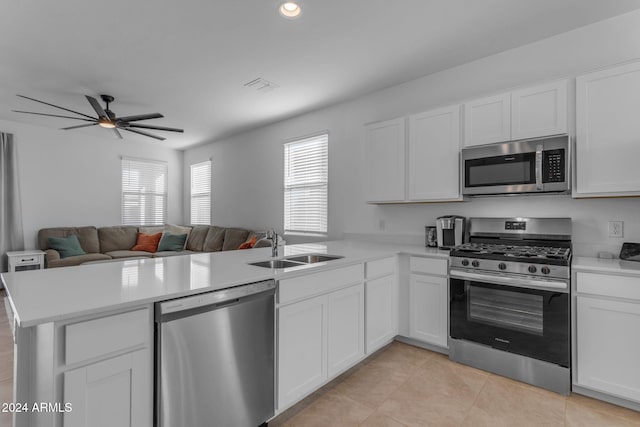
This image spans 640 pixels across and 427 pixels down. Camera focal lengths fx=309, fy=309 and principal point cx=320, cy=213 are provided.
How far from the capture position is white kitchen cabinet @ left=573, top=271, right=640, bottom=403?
1925mm

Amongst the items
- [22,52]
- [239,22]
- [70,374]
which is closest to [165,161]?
[22,52]

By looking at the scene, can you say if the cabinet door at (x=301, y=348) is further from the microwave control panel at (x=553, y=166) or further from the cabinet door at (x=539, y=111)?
the cabinet door at (x=539, y=111)

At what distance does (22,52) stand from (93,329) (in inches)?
128

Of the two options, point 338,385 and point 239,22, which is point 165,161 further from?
point 338,385

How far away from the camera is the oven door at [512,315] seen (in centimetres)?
214

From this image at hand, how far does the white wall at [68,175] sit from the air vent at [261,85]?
3.86m

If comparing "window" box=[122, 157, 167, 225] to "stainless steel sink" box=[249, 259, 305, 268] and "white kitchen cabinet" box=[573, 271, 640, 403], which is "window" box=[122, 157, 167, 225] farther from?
"white kitchen cabinet" box=[573, 271, 640, 403]

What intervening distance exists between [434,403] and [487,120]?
2303 mm

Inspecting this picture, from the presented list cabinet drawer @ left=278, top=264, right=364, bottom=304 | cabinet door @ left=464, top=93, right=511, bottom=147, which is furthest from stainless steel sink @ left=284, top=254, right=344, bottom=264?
cabinet door @ left=464, top=93, right=511, bottom=147

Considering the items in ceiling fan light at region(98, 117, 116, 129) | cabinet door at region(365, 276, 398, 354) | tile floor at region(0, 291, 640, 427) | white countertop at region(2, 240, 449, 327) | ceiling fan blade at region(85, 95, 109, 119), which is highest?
ceiling fan blade at region(85, 95, 109, 119)

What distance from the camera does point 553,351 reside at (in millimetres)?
2152

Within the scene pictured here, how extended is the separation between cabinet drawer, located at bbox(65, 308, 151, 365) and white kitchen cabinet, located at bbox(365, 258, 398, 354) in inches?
66.0

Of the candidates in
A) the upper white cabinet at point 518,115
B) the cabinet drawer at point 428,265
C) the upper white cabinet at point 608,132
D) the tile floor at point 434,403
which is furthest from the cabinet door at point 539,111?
the tile floor at point 434,403

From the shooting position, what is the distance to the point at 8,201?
16.0 feet
